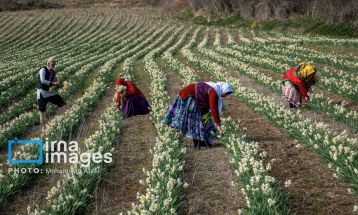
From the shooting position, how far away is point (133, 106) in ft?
38.6

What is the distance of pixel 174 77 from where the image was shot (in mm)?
18688

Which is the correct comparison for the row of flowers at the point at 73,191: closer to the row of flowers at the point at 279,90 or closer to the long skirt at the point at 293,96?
the row of flowers at the point at 279,90

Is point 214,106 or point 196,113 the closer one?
point 214,106

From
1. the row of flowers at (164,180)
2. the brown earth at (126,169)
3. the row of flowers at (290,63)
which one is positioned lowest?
the brown earth at (126,169)

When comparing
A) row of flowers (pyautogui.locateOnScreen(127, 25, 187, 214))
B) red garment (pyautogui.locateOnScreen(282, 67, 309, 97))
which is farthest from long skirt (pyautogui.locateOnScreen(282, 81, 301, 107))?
row of flowers (pyautogui.locateOnScreen(127, 25, 187, 214))

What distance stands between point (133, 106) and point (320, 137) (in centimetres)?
575

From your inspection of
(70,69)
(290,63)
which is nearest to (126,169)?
(290,63)

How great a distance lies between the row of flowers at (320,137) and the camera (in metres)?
6.32

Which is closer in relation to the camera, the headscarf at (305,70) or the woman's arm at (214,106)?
the woman's arm at (214,106)

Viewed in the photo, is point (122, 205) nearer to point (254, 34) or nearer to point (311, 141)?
point (311, 141)

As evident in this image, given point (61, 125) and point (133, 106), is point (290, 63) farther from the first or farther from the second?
point (61, 125)

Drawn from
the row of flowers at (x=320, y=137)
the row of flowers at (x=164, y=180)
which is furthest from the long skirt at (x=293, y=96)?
the row of flowers at (x=164, y=180)

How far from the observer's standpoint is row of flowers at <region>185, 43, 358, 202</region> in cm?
632

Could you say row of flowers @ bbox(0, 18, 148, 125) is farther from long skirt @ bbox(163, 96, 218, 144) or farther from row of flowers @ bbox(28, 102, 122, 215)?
long skirt @ bbox(163, 96, 218, 144)
